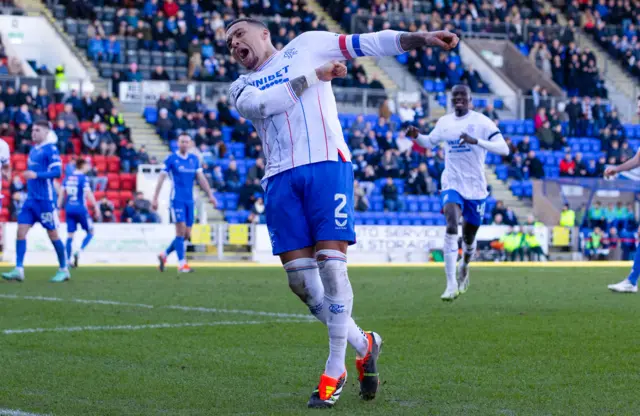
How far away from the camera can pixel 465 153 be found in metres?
13.7

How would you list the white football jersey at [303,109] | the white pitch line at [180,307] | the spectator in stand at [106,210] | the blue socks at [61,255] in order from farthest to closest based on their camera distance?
the spectator in stand at [106,210] → the blue socks at [61,255] → the white pitch line at [180,307] → the white football jersey at [303,109]

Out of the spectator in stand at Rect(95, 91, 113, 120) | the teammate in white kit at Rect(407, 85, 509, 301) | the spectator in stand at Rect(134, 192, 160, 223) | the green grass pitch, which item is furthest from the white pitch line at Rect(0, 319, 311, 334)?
the spectator in stand at Rect(95, 91, 113, 120)

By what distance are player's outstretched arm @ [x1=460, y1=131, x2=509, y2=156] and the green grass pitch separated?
5.94 ft

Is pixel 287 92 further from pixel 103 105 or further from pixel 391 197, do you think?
pixel 391 197

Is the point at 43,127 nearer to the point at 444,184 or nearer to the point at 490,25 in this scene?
the point at 444,184

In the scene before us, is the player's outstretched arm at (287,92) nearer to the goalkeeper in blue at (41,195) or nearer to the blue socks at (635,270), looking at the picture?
the blue socks at (635,270)

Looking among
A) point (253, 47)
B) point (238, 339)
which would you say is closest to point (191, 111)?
point (238, 339)

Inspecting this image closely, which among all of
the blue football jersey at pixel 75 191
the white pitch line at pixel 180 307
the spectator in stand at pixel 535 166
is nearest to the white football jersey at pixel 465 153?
the white pitch line at pixel 180 307

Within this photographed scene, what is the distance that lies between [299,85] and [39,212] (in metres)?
11.8

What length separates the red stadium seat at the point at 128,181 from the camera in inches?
1198

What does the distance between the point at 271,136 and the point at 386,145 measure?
28.5 m

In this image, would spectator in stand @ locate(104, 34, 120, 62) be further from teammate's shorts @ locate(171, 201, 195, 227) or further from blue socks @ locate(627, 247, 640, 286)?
blue socks @ locate(627, 247, 640, 286)

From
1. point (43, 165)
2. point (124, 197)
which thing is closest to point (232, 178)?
point (124, 197)

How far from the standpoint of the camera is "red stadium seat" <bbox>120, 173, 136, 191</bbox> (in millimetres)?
30422
